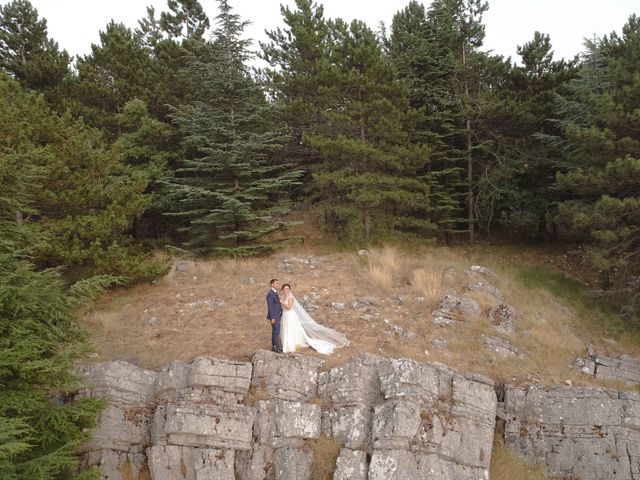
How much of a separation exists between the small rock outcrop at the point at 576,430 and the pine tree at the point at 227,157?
31.3ft

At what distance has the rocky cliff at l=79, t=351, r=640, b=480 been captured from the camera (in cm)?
937

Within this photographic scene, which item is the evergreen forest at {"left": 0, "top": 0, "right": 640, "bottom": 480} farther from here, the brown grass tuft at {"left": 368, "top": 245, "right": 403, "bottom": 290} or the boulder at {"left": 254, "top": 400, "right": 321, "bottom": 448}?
the boulder at {"left": 254, "top": 400, "right": 321, "bottom": 448}

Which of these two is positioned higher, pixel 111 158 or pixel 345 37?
pixel 345 37

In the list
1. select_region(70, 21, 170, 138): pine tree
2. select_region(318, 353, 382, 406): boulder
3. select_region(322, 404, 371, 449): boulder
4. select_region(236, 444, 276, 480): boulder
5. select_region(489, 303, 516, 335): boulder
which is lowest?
select_region(236, 444, 276, 480): boulder

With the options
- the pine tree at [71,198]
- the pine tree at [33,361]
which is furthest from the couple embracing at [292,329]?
the pine tree at [71,198]

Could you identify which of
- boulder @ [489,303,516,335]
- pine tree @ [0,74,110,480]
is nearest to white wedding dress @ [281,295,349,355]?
pine tree @ [0,74,110,480]

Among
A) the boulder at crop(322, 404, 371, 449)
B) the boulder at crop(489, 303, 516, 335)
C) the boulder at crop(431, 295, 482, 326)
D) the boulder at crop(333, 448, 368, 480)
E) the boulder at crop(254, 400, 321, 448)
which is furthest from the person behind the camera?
the boulder at crop(431, 295, 482, 326)

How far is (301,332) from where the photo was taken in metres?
11.3

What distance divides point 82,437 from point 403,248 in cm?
1293

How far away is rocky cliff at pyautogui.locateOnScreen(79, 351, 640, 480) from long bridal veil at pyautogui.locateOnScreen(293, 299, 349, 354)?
3.30 feet

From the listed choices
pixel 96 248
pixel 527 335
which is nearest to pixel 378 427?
pixel 527 335

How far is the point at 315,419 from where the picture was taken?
9844 millimetres

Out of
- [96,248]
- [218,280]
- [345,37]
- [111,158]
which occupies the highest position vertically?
[345,37]

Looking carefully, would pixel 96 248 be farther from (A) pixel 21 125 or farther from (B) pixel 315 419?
(B) pixel 315 419
